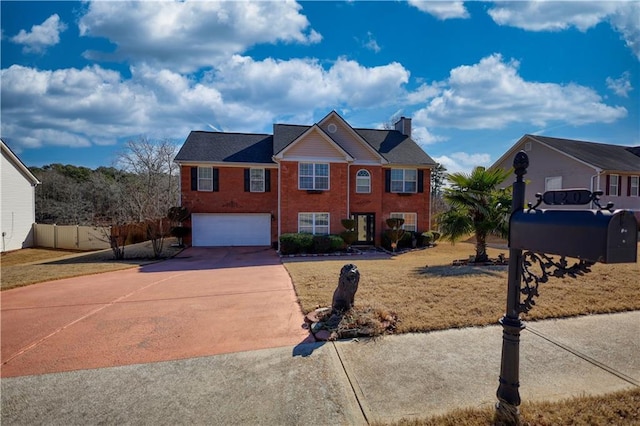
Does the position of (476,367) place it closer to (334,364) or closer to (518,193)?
(334,364)

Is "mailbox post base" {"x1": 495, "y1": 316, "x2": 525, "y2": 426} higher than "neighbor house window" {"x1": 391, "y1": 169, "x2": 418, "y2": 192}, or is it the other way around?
"neighbor house window" {"x1": 391, "y1": 169, "x2": 418, "y2": 192}

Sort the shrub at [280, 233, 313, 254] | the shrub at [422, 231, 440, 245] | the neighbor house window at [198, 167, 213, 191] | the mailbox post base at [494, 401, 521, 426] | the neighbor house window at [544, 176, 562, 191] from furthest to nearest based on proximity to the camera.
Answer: the neighbor house window at [544, 176, 562, 191] → the shrub at [422, 231, 440, 245] → the neighbor house window at [198, 167, 213, 191] → the shrub at [280, 233, 313, 254] → the mailbox post base at [494, 401, 521, 426]

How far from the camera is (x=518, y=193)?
2.79 m

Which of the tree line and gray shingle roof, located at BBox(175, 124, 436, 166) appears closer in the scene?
gray shingle roof, located at BBox(175, 124, 436, 166)

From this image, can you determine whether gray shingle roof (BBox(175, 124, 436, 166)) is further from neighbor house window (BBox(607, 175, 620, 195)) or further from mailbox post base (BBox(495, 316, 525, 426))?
mailbox post base (BBox(495, 316, 525, 426))

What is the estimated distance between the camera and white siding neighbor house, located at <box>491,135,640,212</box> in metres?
21.3

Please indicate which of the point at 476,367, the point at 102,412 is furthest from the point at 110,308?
the point at 476,367

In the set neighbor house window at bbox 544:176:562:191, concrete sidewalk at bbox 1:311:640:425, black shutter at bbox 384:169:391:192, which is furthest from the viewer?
neighbor house window at bbox 544:176:562:191

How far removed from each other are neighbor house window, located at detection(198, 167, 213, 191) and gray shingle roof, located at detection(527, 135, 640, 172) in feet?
81.4

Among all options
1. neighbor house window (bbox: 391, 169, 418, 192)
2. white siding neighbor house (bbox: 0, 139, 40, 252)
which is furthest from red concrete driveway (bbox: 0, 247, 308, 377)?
white siding neighbor house (bbox: 0, 139, 40, 252)

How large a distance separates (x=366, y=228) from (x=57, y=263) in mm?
15981

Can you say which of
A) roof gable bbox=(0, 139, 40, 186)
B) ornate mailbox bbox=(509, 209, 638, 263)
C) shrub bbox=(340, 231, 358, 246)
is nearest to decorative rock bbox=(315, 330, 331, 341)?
ornate mailbox bbox=(509, 209, 638, 263)

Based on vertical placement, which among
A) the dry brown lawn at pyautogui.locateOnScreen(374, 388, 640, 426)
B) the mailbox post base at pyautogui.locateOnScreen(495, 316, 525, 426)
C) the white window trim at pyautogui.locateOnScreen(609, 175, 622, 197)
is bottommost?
the dry brown lawn at pyautogui.locateOnScreen(374, 388, 640, 426)

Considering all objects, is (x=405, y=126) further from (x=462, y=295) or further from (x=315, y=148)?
(x=462, y=295)
